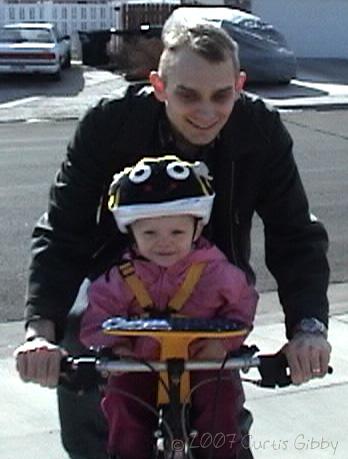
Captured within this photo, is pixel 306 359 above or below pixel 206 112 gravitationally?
below

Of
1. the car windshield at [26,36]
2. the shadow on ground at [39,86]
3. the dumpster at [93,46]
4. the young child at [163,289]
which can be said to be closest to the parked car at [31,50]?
the car windshield at [26,36]

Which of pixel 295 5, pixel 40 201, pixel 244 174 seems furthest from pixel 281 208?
pixel 295 5

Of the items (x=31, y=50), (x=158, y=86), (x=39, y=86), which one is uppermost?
(x=158, y=86)

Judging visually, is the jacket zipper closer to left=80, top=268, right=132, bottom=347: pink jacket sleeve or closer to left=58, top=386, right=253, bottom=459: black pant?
left=80, top=268, right=132, bottom=347: pink jacket sleeve

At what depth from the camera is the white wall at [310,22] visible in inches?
1390

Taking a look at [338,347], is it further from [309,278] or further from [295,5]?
[295,5]

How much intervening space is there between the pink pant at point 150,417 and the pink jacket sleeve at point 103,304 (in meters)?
0.13

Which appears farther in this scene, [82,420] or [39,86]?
[39,86]

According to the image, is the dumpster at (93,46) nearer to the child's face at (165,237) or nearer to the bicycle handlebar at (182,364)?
the child's face at (165,237)

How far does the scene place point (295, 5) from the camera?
35469 mm

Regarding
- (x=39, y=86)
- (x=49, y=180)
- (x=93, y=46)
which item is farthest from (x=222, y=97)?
(x=93, y=46)

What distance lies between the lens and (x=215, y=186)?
336 centimetres

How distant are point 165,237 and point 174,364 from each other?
1.03 ft

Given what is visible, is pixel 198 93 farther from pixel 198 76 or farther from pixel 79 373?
pixel 79 373
